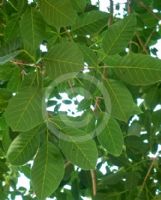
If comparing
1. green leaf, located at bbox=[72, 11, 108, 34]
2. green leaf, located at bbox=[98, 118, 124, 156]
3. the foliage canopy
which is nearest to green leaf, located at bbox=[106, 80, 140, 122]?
the foliage canopy

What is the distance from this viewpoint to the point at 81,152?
0.97m

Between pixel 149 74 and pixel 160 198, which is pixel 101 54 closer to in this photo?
pixel 149 74

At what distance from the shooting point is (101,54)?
0.96 meters

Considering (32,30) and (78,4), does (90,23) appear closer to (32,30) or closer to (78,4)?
(78,4)

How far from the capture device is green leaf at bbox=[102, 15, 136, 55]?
3.09 ft

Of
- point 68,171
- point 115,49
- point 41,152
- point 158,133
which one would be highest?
point 158,133

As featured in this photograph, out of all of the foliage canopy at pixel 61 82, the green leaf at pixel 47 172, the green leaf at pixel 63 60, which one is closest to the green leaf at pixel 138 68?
the foliage canopy at pixel 61 82

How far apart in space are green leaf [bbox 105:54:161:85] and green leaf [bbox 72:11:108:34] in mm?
293

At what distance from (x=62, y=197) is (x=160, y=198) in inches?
28.3

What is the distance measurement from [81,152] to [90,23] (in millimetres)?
396

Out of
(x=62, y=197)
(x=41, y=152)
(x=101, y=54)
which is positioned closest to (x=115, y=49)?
(x=101, y=54)

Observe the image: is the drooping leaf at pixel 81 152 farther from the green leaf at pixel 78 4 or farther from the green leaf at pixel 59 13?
the green leaf at pixel 78 4

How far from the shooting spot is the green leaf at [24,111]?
0.87 m

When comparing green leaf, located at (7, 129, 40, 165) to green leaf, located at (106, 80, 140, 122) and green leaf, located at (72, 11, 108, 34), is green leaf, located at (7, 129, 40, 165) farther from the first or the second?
green leaf, located at (72, 11, 108, 34)
